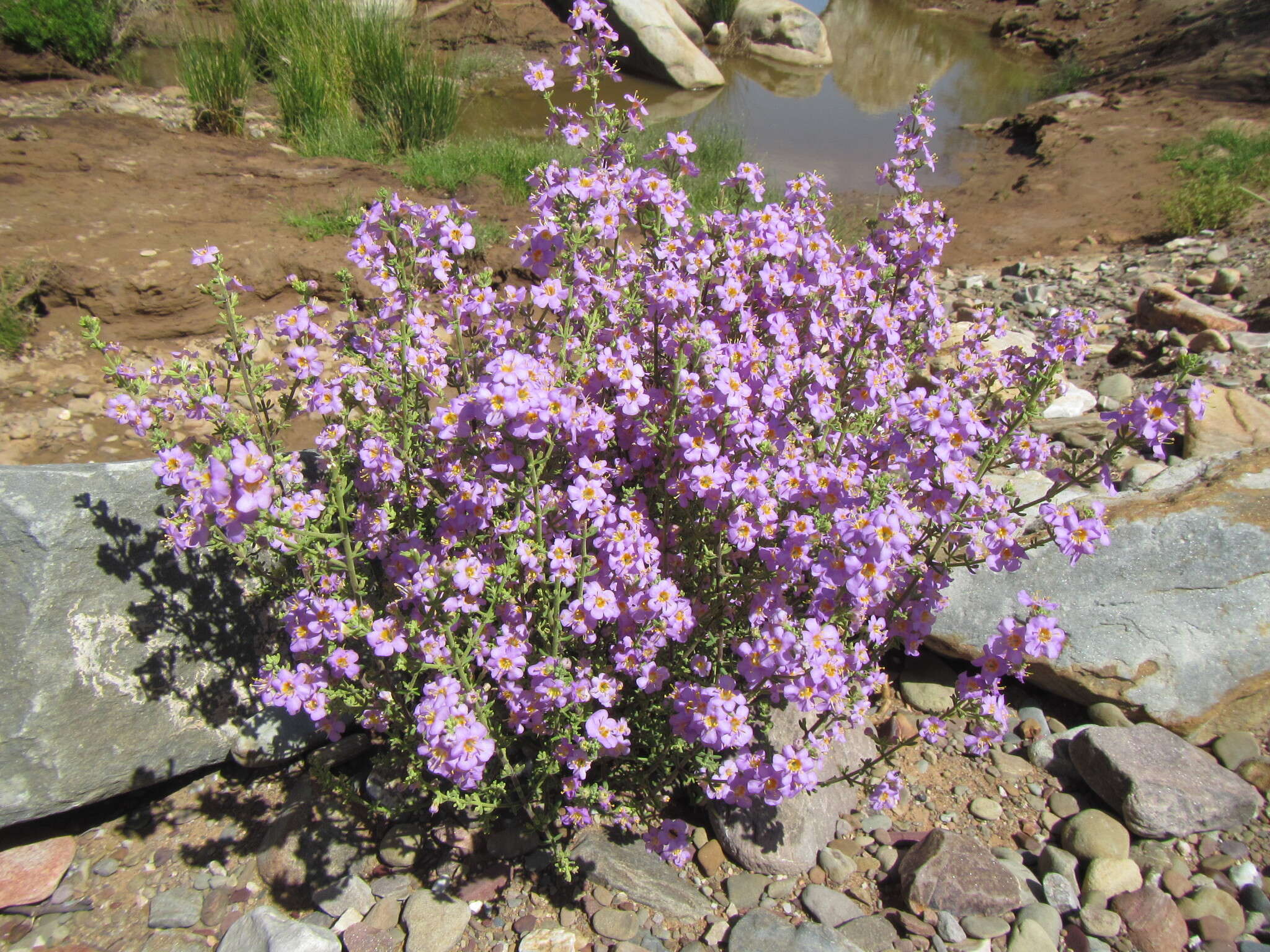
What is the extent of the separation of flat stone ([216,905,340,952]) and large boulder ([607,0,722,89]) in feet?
54.4

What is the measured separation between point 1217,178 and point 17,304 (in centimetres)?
1057

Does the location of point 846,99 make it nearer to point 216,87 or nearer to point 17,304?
point 216,87

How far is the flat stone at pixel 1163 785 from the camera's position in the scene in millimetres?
3074

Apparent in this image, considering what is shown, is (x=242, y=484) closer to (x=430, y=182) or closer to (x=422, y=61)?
(x=430, y=182)

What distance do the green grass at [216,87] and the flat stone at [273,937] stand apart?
876 centimetres

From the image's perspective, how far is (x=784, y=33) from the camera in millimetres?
18844

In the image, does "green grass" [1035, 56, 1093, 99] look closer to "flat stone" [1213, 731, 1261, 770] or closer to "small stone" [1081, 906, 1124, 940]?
"flat stone" [1213, 731, 1261, 770]

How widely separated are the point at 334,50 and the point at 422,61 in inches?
41.5

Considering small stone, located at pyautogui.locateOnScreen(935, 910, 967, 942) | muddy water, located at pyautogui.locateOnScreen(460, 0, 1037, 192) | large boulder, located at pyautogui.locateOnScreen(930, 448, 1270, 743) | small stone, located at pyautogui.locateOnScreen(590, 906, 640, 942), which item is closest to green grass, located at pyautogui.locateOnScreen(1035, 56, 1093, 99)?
muddy water, located at pyautogui.locateOnScreen(460, 0, 1037, 192)

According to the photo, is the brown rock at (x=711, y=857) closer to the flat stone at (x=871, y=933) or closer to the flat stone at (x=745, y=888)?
the flat stone at (x=745, y=888)

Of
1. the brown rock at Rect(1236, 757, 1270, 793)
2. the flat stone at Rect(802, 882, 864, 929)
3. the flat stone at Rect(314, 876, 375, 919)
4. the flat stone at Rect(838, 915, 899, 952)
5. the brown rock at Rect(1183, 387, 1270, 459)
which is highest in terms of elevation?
the brown rock at Rect(1183, 387, 1270, 459)

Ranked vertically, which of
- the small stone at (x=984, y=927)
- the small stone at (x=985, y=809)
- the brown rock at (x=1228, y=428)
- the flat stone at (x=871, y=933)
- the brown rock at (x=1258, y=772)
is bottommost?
the small stone at (x=985, y=809)

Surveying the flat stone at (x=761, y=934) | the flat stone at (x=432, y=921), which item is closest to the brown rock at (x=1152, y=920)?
the flat stone at (x=761, y=934)

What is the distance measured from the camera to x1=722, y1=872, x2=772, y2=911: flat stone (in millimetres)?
2943
